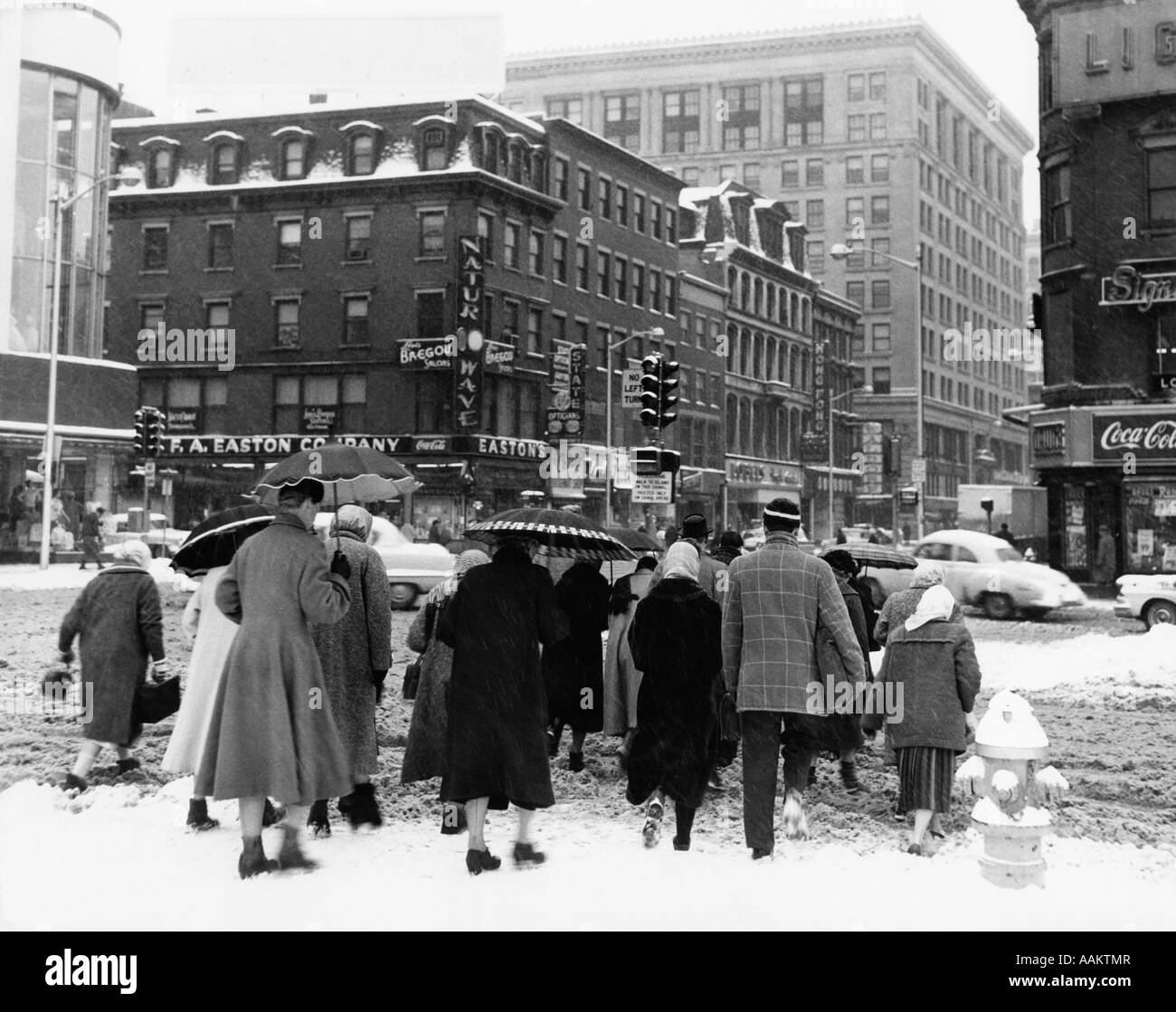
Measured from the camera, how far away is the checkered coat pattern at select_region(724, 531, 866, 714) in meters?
7.14

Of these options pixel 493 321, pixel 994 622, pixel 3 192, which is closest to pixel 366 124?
pixel 493 321

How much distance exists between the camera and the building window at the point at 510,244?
1922 inches

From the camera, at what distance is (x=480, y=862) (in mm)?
6793

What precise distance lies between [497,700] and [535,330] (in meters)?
44.3

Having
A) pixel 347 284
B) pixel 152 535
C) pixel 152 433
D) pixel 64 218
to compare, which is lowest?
pixel 152 535

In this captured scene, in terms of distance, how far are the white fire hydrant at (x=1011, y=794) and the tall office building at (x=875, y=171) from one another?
2797 centimetres

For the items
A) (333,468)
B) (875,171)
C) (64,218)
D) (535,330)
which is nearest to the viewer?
(333,468)

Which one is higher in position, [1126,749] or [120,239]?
[120,239]

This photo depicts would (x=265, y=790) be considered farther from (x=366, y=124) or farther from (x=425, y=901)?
(x=366, y=124)

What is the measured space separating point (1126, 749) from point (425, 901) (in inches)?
298

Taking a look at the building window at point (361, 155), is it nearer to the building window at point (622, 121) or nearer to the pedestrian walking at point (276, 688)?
the building window at point (622, 121)

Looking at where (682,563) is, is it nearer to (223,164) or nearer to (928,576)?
(928,576)

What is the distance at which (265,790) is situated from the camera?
6508 mm

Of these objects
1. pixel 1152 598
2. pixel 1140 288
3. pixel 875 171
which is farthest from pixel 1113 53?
pixel 875 171
